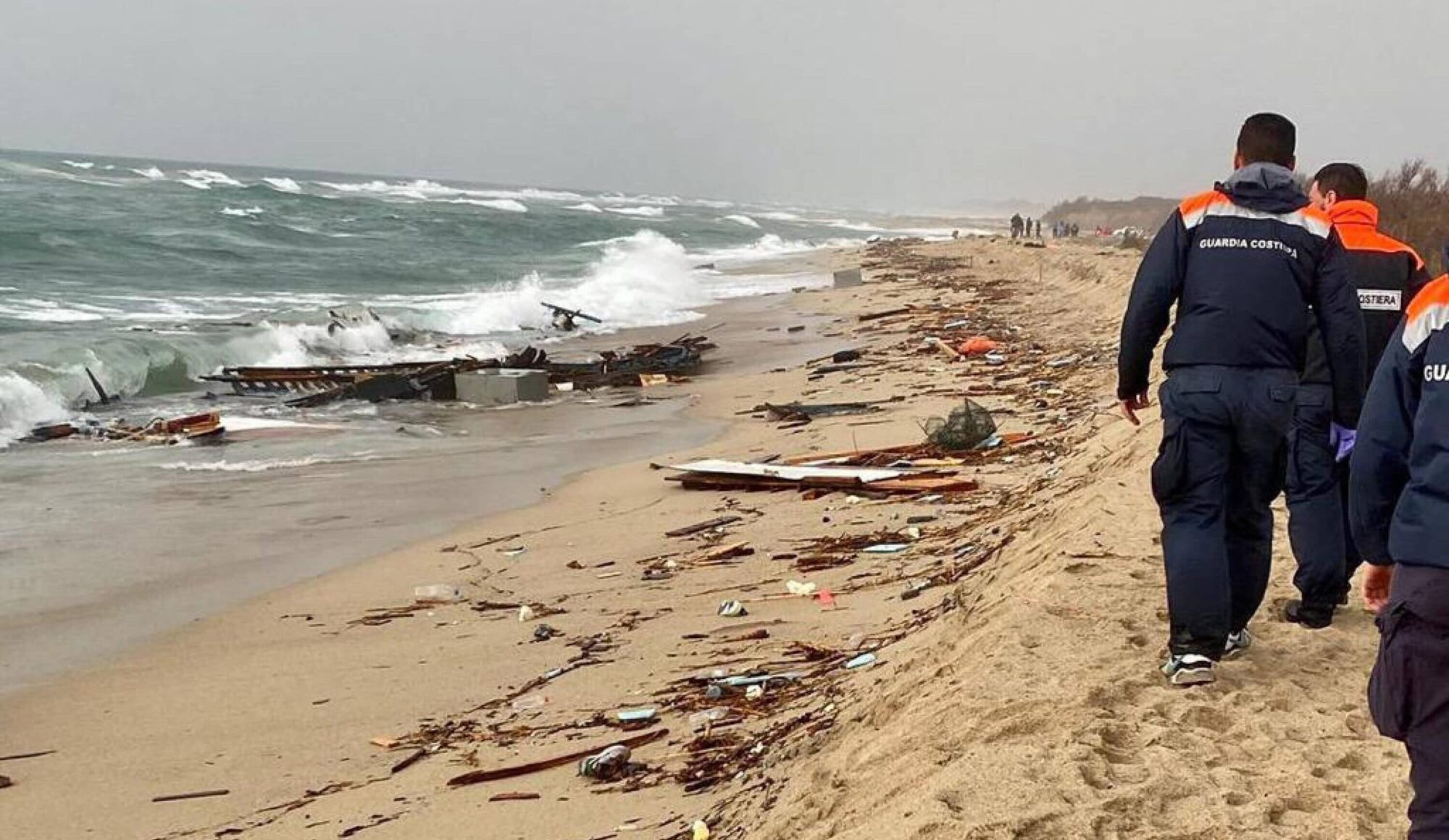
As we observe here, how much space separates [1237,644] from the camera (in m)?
4.25

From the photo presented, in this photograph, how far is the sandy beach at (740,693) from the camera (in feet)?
11.2

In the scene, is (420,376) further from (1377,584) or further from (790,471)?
(1377,584)

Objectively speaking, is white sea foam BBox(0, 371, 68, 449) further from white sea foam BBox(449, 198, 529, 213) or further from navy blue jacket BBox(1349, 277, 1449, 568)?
white sea foam BBox(449, 198, 529, 213)

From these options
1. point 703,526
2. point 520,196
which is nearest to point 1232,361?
point 703,526

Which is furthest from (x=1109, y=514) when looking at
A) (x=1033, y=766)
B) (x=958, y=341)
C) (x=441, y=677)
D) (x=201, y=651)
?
(x=958, y=341)

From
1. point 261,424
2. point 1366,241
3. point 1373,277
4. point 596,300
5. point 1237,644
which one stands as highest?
point 1366,241

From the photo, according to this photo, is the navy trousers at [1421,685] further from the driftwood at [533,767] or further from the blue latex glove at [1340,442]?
the driftwood at [533,767]

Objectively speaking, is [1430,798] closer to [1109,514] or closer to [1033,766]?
[1033,766]

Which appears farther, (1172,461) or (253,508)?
(253,508)

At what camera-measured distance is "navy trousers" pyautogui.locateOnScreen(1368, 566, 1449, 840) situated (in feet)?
7.51

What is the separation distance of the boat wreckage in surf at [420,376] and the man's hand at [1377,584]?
15.1m

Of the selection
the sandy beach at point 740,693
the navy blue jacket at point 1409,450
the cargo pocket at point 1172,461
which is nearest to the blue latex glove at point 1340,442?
the sandy beach at point 740,693

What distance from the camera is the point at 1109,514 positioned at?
19.3 ft

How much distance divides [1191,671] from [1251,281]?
1255mm
